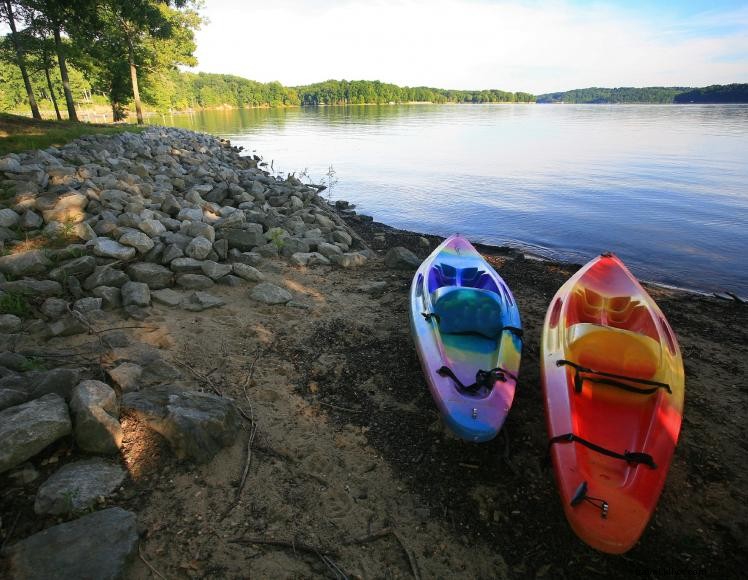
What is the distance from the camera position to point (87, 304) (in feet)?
16.6

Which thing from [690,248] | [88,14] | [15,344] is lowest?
[690,248]

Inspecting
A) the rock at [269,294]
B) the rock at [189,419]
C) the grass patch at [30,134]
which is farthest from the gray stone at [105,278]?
the grass patch at [30,134]

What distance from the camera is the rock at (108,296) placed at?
532cm

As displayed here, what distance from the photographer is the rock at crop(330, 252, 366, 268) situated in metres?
8.53

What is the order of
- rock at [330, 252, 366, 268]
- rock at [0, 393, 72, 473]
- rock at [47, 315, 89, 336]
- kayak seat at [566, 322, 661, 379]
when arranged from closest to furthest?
1. rock at [0, 393, 72, 473]
2. kayak seat at [566, 322, 661, 379]
3. rock at [47, 315, 89, 336]
4. rock at [330, 252, 366, 268]

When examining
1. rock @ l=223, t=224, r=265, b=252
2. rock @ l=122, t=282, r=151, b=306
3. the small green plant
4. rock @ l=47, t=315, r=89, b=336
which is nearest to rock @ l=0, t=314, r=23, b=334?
the small green plant

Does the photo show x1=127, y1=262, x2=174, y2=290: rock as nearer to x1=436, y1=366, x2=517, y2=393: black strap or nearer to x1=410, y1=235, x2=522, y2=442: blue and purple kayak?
x1=410, y1=235, x2=522, y2=442: blue and purple kayak

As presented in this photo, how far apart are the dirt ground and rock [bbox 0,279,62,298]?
120 centimetres

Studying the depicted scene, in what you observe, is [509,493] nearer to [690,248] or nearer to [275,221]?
[275,221]

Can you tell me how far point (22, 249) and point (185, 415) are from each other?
178 inches

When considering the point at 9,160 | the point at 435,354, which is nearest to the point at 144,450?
the point at 435,354

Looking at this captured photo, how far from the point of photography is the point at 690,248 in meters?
11.9

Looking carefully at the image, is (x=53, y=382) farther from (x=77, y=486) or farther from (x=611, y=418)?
(x=611, y=418)

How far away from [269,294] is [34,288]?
286 centimetres
